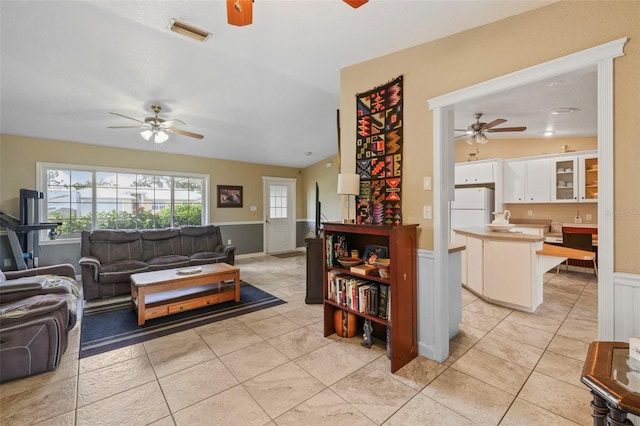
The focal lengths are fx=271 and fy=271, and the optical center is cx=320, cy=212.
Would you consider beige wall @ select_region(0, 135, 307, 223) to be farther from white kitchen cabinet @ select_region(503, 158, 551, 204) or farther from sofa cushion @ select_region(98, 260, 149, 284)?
white kitchen cabinet @ select_region(503, 158, 551, 204)

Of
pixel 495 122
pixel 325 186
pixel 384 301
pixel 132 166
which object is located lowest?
pixel 384 301

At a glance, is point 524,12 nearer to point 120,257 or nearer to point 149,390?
point 149,390

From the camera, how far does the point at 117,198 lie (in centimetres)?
525

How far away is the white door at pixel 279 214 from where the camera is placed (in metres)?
7.23

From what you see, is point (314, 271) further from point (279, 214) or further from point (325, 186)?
point (279, 214)

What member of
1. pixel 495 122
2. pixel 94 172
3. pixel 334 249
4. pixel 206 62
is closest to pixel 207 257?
pixel 94 172

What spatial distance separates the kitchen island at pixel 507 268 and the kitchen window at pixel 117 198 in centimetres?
547

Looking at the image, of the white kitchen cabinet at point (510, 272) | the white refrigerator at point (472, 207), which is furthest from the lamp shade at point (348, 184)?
the white refrigerator at point (472, 207)

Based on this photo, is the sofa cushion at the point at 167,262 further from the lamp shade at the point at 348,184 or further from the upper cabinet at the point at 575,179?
the upper cabinet at the point at 575,179

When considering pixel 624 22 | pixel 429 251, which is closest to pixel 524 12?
pixel 624 22

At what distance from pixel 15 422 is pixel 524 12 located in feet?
13.5

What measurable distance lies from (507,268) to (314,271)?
2434 millimetres

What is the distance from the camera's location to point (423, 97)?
2.32 m

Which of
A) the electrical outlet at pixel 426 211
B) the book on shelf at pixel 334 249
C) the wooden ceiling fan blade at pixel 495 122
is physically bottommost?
the book on shelf at pixel 334 249
